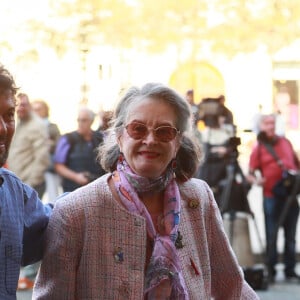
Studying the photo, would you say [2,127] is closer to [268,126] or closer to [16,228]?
[16,228]

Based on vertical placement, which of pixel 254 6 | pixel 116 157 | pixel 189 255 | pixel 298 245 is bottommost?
pixel 298 245

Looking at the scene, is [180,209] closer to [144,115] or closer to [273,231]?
[144,115]

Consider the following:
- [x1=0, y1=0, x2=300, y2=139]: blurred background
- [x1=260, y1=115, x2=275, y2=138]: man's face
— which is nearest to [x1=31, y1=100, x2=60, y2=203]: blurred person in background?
[x1=260, y1=115, x2=275, y2=138]: man's face

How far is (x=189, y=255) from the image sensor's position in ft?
11.0

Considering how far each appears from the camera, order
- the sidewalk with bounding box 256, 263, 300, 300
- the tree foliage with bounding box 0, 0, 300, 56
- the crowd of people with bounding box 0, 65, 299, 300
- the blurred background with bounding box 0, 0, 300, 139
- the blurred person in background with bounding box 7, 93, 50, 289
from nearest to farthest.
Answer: the crowd of people with bounding box 0, 65, 299, 300
the sidewalk with bounding box 256, 263, 300, 300
the blurred person in background with bounding box 7, 93, 50, 289
the blurred background with bounding box 0, 0, 300, 139
the tree foliage with bounding box 0, 0, 300, 56

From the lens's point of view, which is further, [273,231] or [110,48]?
[110,48]

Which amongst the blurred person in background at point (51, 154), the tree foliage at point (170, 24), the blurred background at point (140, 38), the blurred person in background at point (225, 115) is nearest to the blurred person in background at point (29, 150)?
the blurred person in background at point (51, 154)

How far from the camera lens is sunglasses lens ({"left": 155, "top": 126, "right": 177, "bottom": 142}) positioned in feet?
10.8

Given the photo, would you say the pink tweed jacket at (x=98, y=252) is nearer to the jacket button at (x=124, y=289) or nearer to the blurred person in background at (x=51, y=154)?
the jacket button at (x=124, y=289)

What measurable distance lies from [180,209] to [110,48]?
19.3 m

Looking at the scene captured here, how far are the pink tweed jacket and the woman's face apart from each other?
14 centimetres

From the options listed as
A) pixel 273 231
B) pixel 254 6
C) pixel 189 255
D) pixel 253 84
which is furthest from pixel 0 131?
pixel 253 84

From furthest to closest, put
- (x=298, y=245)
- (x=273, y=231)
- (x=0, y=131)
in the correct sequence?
(x=298, y=245) → (x=273, y=231) → (x=0, y=131)

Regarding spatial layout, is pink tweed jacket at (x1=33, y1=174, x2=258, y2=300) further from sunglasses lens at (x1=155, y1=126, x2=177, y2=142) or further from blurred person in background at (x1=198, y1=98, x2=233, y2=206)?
blurred person in background at (x1=198, y1=98, x2=233, y2=206)
